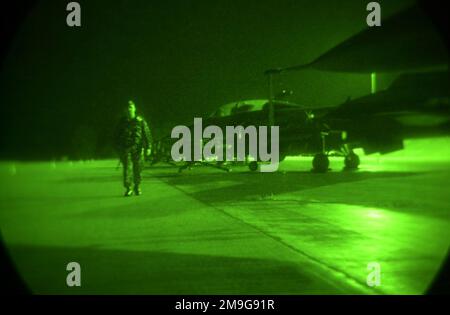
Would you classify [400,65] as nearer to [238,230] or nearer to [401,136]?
[401,136]

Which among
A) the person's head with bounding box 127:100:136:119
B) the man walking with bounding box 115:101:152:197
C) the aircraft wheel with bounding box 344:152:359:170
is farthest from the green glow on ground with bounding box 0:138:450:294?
the aircraft wheel with bounding box 344:152:359:170

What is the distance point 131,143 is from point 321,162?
691 centimetres

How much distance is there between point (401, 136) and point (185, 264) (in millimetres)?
2226

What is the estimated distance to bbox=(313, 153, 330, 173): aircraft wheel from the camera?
14.7 m

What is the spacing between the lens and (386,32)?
3.93 m

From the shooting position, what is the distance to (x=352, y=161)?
1545cm

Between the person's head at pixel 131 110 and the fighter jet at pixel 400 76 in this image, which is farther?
the person's head at pixel 131 110

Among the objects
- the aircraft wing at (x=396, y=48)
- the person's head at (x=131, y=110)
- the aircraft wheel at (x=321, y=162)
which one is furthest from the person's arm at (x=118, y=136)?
the aircraft wheel at (x=321, y=162)

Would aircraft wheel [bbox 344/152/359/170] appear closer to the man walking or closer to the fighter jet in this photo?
the man walking

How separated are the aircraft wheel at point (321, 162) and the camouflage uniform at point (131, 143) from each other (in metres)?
6.55

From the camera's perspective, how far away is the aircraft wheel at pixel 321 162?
14.7m

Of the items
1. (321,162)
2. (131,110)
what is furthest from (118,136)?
(321,162)

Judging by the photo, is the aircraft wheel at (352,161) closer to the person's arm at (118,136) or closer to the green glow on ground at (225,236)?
the green glow on ground at (225,236)

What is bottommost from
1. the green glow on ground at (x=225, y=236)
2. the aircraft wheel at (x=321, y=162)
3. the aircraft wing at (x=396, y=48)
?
the green glow on ground at (x=225, y=236)
